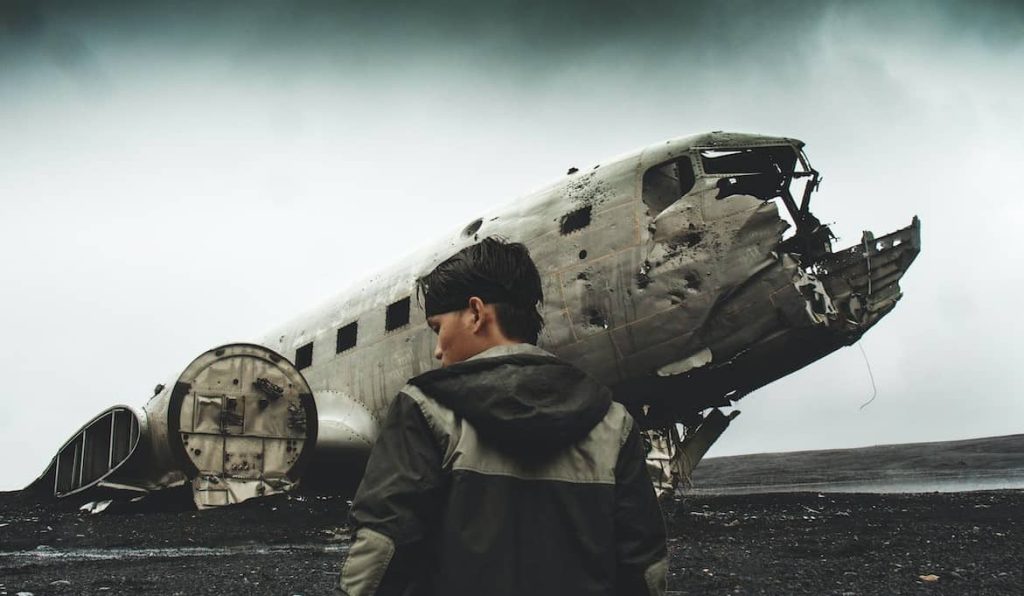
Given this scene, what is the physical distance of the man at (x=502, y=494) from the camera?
6.01 feet

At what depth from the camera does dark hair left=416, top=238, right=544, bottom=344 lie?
2.29m

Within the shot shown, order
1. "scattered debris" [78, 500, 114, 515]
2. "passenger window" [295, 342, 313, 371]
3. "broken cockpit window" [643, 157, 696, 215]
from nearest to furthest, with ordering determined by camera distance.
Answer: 1. "broken cockpit window" [643, 157, 696, 215]
2. "scattered debris" [78, 500, 114, 515]
3. "passenger window" [295, 342, 313, 371]

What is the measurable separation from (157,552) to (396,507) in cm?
659

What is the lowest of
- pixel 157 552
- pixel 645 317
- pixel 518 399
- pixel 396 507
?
pixel 157 552

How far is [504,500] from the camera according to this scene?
192 centimetres

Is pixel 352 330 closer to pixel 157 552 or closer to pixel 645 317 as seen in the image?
pixel 157 552

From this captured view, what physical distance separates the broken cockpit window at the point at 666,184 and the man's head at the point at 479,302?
20.3ft

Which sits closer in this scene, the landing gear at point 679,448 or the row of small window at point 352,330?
the landing gear at point 679,448

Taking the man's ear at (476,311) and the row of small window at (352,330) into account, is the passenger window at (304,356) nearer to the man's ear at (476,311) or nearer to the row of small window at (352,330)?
the row of small window at (352,330)

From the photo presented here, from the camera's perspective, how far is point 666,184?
851 centimetres

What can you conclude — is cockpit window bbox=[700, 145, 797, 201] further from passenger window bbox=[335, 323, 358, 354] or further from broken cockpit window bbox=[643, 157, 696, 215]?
passenger window bbox=[335, 323, 358, 354]

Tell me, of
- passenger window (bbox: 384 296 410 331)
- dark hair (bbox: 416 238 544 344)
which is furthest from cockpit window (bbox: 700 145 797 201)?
dark hair (bbox: 416 238 544 344)

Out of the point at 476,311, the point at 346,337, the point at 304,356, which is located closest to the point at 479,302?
the point at 476,311

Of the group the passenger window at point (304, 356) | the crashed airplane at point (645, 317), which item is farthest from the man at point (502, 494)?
the passenger window at point (304, 356)
